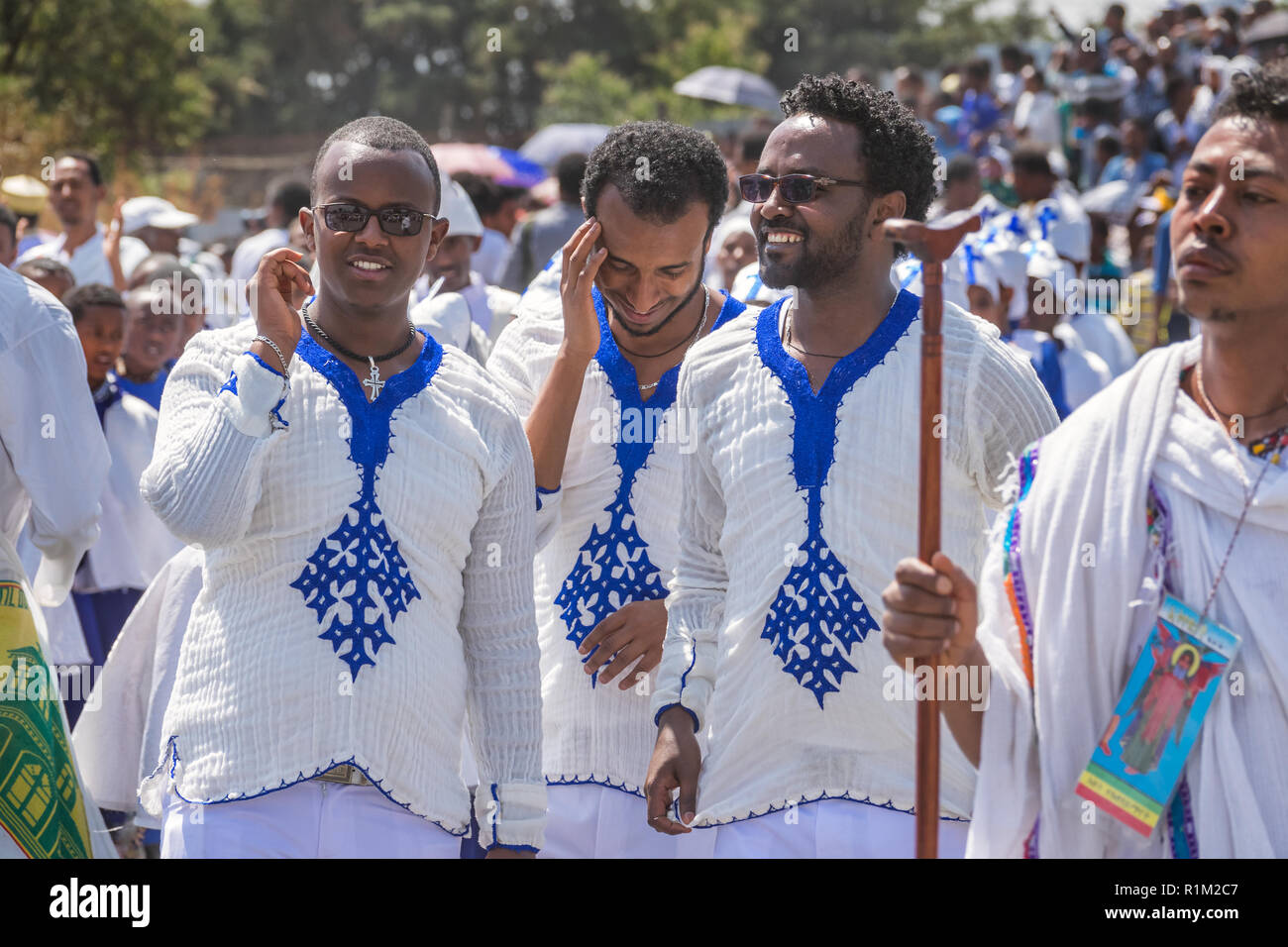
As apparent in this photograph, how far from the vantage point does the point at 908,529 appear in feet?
11.5

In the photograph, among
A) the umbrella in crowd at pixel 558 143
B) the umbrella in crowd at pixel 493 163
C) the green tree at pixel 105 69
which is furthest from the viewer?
the green tree at pixel 105 69

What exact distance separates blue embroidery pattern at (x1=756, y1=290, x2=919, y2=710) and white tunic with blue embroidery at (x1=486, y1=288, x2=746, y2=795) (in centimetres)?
68

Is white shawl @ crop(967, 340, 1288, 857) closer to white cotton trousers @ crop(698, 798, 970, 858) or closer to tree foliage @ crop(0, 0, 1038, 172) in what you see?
white cotton trousers @ crop(698, 798, 970, 858)

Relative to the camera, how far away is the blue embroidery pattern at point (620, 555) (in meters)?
4.22

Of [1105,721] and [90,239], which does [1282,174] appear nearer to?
[1105,721]

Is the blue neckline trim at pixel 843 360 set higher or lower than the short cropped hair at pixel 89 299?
lower

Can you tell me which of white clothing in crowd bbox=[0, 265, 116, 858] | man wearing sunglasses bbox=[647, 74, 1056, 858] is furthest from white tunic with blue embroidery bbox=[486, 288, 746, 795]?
white clothing in crowd bbox=[0, 265, 116, 858]

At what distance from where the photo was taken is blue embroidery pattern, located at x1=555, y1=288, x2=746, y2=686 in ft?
13.9

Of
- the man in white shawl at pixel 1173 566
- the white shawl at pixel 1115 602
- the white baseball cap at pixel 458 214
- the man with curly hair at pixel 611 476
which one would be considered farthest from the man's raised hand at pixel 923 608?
the white baseball cap at pixel 458 214

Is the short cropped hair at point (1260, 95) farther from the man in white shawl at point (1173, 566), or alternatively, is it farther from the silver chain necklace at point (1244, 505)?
the silver chain necklace at point (1244, 505)

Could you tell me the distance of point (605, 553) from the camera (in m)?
4.25

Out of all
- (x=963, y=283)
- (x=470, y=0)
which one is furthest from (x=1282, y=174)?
(x=470, y=0)

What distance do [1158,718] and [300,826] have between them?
1.69 meters

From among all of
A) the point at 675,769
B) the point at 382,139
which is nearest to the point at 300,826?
the point at 675,769
